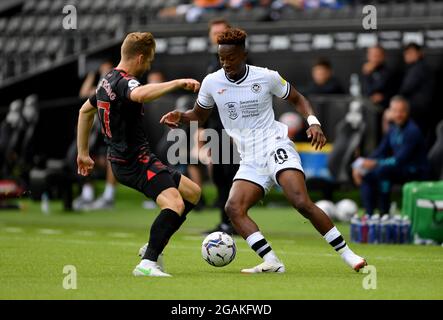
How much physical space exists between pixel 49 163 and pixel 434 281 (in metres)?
10.9

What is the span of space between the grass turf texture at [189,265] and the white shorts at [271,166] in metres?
0.83

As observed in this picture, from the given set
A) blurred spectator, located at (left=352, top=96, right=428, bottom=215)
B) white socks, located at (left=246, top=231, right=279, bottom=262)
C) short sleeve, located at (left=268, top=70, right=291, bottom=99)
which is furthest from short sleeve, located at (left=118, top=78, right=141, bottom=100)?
blurred spectator, located at (left=352, top=96, right=428, bottom=215)

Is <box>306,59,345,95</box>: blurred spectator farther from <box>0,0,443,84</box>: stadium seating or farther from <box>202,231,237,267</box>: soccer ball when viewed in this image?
<box>202,231,237,267</box>: soccer ball

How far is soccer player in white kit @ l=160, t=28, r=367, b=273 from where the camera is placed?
9430mm

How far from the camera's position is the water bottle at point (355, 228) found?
13.1 m

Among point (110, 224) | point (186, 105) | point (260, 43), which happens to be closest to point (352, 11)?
point (260, 43)

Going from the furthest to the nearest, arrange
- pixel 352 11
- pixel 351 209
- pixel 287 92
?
1. pixel 352 11
2. pixel 351 209
3. pixel 287 92

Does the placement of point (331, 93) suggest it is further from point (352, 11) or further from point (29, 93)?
point (29, 93)

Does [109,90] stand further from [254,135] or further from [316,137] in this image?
[316,137]

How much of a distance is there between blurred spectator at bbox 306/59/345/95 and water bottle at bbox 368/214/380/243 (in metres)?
5.17

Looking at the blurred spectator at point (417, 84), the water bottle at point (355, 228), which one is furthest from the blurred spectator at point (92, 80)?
the water bottle at point (355, 228)

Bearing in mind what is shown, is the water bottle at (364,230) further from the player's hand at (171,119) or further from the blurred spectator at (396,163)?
the player's hand at (171,119)

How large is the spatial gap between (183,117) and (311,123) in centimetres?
110

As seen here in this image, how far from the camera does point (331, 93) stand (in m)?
18.1
